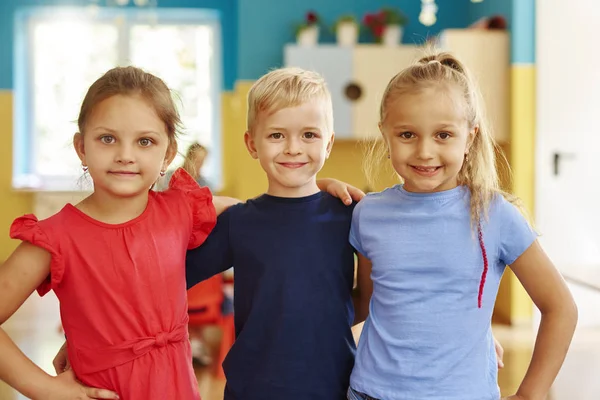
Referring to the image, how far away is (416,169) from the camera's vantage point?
125 cm

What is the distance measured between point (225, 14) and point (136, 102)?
5757 mm

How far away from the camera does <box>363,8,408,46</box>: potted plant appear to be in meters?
5.44

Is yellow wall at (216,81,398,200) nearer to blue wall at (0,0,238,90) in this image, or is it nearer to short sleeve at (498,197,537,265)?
blue wall at (0,0,238,90)

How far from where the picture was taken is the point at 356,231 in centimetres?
132

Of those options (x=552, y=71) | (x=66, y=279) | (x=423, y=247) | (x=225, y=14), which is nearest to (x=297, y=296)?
(x=423, y=247)

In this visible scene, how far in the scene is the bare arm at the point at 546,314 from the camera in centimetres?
122

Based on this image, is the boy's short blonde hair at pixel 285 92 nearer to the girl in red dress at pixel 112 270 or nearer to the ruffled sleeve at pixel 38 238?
the girl in red dress at pixel 112 270

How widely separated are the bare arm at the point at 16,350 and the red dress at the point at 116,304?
0.03 metres

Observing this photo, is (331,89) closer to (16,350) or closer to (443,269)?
(443,269)

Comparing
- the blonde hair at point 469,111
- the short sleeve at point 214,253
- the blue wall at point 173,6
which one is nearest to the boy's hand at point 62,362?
the short sleeve at point 214,253

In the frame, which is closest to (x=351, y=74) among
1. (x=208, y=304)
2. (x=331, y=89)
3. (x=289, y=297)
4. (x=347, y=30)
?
(x=331, y=89)

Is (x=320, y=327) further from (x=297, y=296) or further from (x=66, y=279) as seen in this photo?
(x=66, y=279)

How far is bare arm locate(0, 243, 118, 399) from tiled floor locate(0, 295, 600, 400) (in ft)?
5.72

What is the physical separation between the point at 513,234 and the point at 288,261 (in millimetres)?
390
